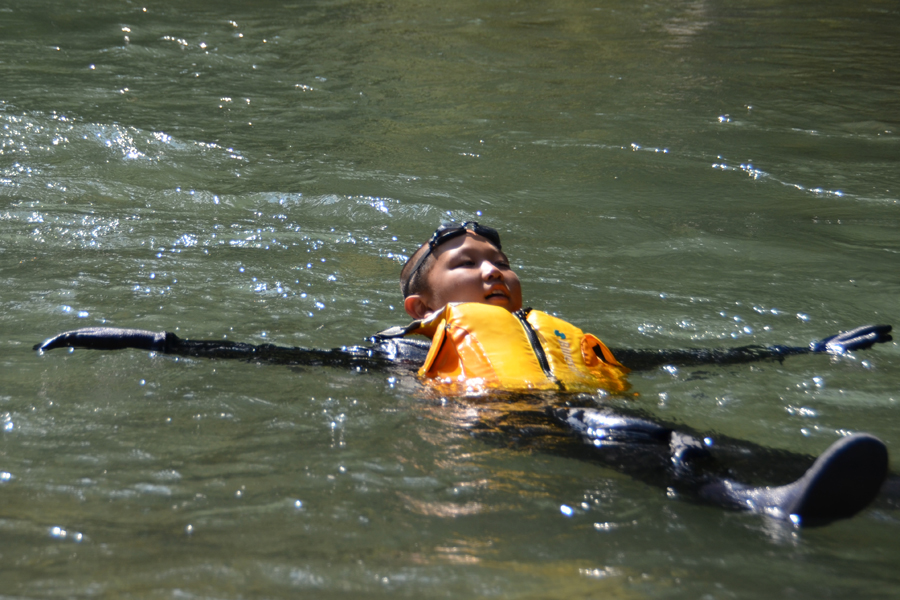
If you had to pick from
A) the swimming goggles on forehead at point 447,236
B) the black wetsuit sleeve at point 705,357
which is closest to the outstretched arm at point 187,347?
the swimming goggles on forehead at point 447,236

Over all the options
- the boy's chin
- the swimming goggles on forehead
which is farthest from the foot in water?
the swimming goggles on forehead

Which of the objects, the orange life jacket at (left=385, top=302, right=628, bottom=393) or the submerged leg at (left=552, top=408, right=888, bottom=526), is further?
the orange life jacket at (left=385, top=302, right=628, bottom=393)

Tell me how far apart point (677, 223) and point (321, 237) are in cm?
266

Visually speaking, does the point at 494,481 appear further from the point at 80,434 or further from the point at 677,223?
the point at 677,223

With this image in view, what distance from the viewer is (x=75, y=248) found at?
227 inches

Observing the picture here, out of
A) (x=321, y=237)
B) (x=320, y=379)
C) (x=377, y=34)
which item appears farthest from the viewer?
(x=377, y=34)

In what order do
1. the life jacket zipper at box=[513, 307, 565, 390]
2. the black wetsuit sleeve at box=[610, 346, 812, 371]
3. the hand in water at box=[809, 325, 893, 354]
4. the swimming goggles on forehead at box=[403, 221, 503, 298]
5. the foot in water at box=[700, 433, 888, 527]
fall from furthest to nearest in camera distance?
1. the swimming goggles on forehead at box=[403, 221, 503, 298]
2. the black wetsuit sleeve at box=[610, 346, 812, 371]
3. the hand in water at box=[809, 325, 893, 354]
4. the life jacket zipper at box=[513, 307, 565, 390]
5. the foot in water at box=[700, 433, 888, 527]

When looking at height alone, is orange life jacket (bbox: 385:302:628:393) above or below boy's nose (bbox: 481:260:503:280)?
below

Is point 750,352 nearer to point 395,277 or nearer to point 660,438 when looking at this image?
point 660,438

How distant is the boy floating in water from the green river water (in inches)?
4.1

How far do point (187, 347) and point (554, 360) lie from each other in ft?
5.26

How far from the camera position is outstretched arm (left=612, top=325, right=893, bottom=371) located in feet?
13.2

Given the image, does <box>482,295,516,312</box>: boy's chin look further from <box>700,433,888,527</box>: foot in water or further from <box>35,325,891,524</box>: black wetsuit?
<box>700,433,888,527</box>: foot in water

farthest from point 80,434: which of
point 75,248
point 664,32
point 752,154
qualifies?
point 664,32
